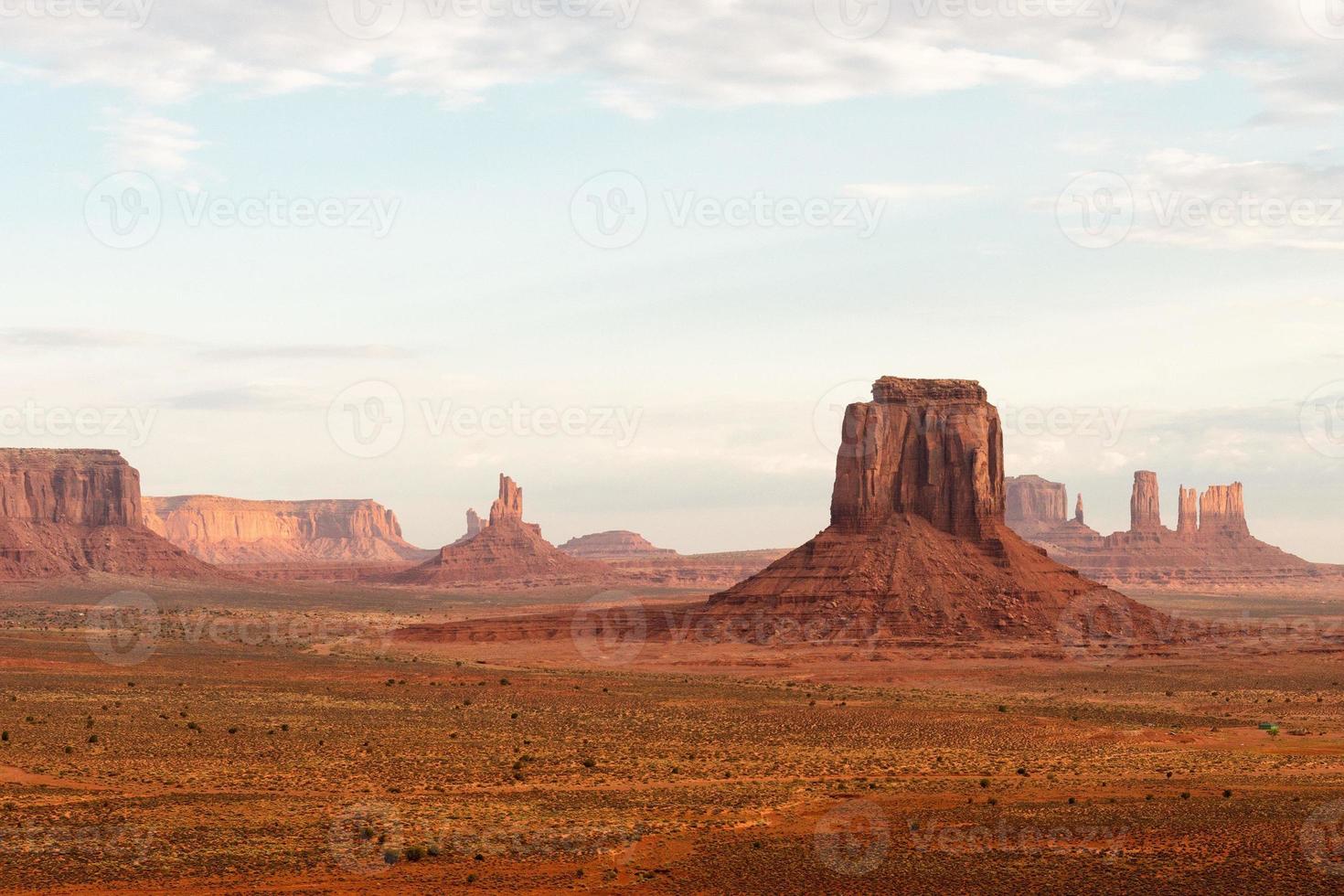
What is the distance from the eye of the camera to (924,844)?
36125 millimetres

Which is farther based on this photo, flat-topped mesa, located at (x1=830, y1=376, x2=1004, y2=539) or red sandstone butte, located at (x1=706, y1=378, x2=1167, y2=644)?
flat-topped mesa, located at (x1=830, y1=376, x2=1004, y2=539)

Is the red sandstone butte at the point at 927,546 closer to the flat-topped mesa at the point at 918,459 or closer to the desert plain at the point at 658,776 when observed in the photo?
the flat-topped mesa at the point at 918,459

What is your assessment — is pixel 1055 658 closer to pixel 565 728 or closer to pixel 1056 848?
pixel 565 728

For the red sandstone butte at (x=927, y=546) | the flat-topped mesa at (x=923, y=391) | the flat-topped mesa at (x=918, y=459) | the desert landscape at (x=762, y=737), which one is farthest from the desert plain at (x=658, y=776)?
the flat-topped mesa at (x=923, y=391)

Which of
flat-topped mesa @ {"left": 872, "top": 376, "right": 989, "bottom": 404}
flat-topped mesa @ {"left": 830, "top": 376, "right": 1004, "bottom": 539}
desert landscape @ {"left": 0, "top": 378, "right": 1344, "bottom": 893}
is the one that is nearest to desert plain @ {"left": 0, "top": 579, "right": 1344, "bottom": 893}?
desert landscape @ {"left": 0, "top": 378, "right": 1344, "bottom": 893}

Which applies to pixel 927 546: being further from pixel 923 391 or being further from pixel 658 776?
pixel 658 776

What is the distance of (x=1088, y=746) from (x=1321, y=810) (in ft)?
50.8

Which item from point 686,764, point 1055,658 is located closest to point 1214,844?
point 686,764

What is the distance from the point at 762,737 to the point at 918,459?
189 ft

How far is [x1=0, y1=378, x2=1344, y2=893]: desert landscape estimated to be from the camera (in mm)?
33938

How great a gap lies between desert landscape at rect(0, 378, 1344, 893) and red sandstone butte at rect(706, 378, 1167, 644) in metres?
0.24

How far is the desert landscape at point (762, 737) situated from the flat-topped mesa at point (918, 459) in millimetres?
229

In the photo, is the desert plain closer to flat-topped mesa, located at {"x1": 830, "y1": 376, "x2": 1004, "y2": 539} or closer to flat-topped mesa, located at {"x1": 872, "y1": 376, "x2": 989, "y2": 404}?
flat-topped mesa, located at {"x1": 830, "y1": 376, "x2": 1004, "y2": 539}

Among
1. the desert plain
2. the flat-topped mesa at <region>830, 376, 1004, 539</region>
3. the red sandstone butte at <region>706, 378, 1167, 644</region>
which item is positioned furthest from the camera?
the flat-topped mesa at <region>830, 376, 1004, 539</region>
